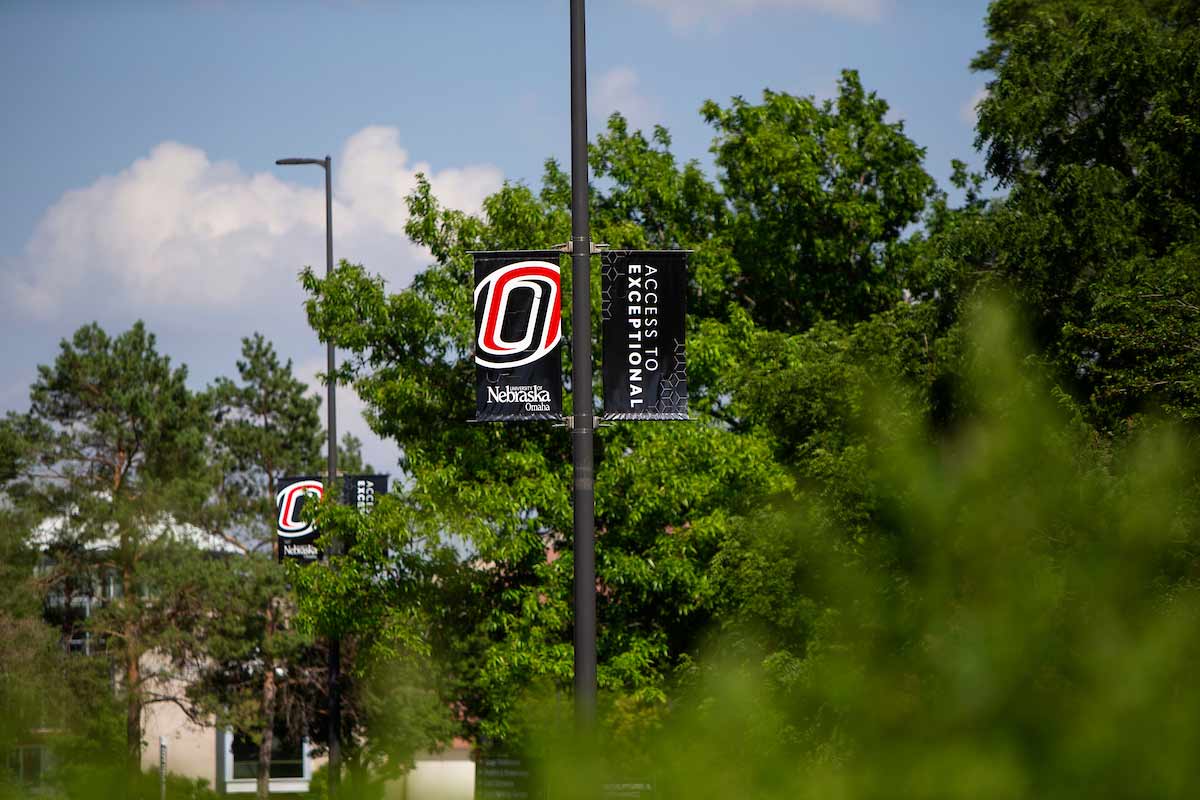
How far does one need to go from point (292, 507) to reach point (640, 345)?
15.9 meters

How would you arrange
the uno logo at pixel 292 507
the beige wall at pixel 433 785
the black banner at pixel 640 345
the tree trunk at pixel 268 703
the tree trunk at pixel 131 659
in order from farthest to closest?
the tree trunk at pixel 268 703
the tree trunk at pixel 131 659
the uno logo at pixel 292 507
the black banner at pixel 640 345
the beige wall at pixel 433 785

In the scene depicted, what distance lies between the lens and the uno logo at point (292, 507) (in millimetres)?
24891

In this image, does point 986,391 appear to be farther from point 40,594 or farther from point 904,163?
point 40,594

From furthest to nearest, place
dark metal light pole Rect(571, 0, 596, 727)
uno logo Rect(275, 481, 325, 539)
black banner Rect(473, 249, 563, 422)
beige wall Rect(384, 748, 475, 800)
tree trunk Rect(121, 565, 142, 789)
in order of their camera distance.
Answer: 1. tree trunk Rect(121, 565, 142, 789)
2. uno logo Rect(275, 481, 325, 539)
3. black banner Rect(473, 249, 563, 422)
4. dark metal light pole Rect(571, 0, 596, 727)
5. beige wall Rect(384, 748, 475, 800)

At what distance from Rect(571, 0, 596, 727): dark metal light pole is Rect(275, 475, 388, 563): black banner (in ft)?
34.1

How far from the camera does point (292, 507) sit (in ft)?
84.4

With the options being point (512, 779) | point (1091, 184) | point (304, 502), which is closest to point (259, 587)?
point (304, 502)

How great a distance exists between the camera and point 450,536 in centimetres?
1934

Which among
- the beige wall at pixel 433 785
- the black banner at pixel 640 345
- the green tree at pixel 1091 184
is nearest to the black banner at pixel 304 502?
the green tree at pixel 1091 184

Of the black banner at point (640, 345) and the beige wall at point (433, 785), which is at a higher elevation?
the black banner at point (640, 345)

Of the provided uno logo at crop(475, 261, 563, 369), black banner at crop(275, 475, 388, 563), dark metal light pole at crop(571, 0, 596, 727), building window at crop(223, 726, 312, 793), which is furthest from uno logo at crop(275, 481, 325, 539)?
building window at crop(223, 726, 312, 793)

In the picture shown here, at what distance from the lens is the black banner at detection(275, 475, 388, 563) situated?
21.7 m

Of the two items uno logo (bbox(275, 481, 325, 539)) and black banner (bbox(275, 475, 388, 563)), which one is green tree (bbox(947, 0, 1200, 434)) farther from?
uno logo (bbox(275, 481, 325, 539))

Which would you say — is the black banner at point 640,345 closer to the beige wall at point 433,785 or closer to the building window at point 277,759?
the beige wall at point 433,785
